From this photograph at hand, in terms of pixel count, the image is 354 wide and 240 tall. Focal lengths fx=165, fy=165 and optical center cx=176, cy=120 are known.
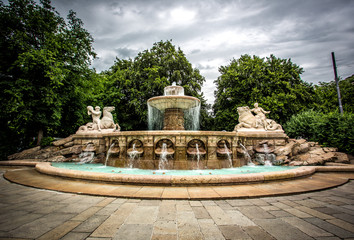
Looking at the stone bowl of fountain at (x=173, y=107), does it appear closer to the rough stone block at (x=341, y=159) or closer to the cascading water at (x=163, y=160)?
the cascading water at (x=163, y=160)

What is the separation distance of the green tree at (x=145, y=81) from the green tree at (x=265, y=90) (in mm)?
3286

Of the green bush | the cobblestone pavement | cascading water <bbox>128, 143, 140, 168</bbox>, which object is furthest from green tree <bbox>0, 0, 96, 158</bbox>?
the green bush

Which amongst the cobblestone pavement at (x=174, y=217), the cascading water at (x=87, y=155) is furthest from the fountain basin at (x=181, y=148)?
the cobblestone pavement at (x=174, y=217)

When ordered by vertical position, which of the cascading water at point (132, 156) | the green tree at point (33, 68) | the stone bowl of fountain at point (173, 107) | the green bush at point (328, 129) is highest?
the green tree at point (33, 68)

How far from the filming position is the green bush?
9773 mm

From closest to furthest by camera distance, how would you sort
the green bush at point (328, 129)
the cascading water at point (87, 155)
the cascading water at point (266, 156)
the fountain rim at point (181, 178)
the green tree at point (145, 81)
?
the fountain rim at point (181, 178), the cascading water at point (266, 156), the cascading water at point (87, 155), the green bush at point (328, 129), the green tree at point (145, 81)

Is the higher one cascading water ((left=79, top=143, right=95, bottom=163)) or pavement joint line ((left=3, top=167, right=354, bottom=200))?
cascading water ((left=79, top=143, right=95, bottom=163))

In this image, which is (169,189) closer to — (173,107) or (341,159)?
(173,107)

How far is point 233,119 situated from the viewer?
→ 67.6 ft

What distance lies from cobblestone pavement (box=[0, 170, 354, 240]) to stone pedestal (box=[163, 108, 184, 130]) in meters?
6.19

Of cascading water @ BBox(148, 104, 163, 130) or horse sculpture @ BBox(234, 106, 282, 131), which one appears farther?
cascading water @ BBox(148, 104, 163, 130)

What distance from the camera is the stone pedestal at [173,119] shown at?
941 centimetres

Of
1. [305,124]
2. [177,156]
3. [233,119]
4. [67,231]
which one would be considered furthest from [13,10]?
[305,124]

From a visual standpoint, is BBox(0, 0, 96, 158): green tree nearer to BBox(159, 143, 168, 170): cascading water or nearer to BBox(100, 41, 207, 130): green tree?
BBox(100, 41, 207, 130): green tree
